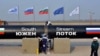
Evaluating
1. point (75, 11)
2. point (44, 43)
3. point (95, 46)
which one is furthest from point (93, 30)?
point (75, 11)

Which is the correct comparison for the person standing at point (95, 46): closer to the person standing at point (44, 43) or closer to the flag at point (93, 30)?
the flag at point (93, 30)

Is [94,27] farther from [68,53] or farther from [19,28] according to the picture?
[19,28]

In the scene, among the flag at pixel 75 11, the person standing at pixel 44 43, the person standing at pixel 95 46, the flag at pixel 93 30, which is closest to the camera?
the person standing at pixel 95 46

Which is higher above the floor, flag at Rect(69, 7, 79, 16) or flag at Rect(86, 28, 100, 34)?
flag at Rect(69, 7, 79, 16)

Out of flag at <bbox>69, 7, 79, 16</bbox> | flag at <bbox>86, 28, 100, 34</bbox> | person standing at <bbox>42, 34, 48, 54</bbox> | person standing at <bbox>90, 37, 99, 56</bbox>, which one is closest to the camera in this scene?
person standing at <bbox>90, 37, 99, 56</bbox>

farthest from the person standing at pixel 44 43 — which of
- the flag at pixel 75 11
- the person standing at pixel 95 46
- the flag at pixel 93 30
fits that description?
the flag at pixel 75 11

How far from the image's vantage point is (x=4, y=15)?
61625 millimetres

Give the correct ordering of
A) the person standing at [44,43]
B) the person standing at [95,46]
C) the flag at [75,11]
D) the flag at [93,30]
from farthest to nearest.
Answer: the flag at [75,11] → the flag at [93,30] → the person standing at [44,43] → the person standing at [95,46]

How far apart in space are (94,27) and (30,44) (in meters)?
4.67

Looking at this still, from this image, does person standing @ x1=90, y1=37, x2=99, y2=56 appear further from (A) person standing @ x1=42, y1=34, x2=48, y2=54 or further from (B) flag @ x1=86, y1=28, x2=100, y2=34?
(A) person standing @ x1=42, y1=34, x2=48, y2=54

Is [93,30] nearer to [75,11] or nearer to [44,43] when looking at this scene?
[44,43]

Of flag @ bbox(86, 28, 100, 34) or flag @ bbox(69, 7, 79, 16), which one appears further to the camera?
flag @ bbox(69, 7, 79, 16)

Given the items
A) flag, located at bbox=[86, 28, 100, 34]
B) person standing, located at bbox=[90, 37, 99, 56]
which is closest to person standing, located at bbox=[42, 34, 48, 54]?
flag, located at bbox=[86, 28, 100, 34]

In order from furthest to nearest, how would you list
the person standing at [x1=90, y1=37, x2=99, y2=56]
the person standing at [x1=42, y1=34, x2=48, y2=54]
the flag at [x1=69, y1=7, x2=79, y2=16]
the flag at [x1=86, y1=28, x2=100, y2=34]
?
the flag at [x1=69, y1=7, x2=79, y2=16]
the flag at [x1=86, y1=28, x2=100, y2=34]
the person standing at [x1=42, y1=34, x2=48, y2=54]
the person standing at [x1=90, y1=37, x2=99, y2=56]
